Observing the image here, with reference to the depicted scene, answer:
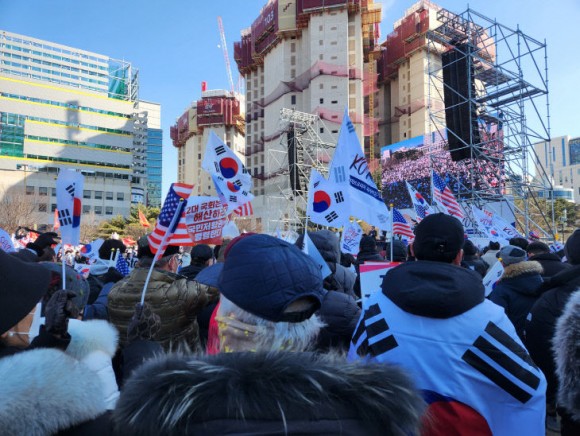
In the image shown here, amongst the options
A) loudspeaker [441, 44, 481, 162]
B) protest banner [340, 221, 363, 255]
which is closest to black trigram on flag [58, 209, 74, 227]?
protest banner [340, 221, 363, 255]

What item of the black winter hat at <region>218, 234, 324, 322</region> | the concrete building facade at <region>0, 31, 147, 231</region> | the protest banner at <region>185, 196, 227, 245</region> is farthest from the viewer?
the concrete building facade at <region>0, 31, 147, 231</region>

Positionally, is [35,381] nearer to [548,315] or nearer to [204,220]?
[548,315]

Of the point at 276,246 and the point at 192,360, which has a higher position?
the point at 276,246

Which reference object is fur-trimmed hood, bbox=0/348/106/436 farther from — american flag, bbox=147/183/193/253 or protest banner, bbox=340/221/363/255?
protest banner, bbox=340/221/363/255

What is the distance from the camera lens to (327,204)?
22.6 ft

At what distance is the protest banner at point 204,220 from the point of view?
6383 millimetres

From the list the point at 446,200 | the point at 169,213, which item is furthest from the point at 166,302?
the point at 446,200

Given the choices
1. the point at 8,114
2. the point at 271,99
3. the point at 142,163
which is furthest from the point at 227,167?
the point at 142,163

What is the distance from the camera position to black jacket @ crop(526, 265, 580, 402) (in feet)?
10.1

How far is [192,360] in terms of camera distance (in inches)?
43.4

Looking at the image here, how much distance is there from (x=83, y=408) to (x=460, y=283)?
1.52 meters

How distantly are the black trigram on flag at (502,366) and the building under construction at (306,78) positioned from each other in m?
46.8

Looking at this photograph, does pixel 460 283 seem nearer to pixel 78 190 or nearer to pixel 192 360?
pixel 192 360

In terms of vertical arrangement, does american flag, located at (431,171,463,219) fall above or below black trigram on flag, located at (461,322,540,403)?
above
